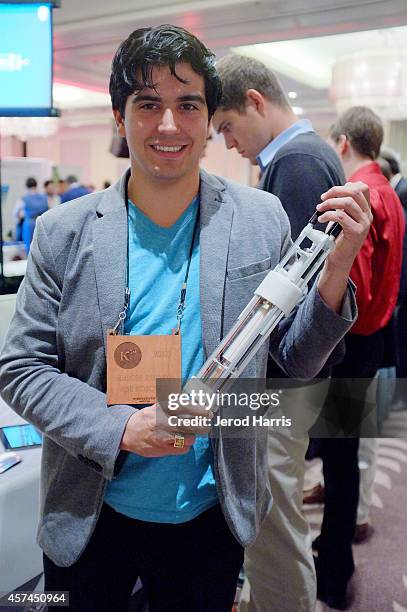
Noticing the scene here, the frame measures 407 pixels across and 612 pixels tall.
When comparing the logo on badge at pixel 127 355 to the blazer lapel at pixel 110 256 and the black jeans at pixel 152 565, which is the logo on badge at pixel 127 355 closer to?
the blazer lapel at pixel 110 256

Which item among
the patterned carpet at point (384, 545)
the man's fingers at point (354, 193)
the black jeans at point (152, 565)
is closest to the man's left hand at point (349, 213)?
the man's fingers at point (354, 193)

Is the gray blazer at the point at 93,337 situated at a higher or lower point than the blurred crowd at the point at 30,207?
higher

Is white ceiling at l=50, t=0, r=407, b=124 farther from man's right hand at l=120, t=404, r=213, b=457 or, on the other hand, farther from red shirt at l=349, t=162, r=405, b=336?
man's right hand at l=120, t=404, r=213, b=457

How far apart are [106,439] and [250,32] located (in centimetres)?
496

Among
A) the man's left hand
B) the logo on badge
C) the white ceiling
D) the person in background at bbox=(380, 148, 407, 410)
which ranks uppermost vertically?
the white ceiling

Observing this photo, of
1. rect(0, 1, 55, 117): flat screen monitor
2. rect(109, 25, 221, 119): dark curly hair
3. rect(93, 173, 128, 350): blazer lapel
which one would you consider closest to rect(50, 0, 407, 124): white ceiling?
rect(0, 1, 55, 117): flat screen monitor

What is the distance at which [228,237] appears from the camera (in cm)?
83

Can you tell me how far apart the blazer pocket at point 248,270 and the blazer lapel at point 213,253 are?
11 mm

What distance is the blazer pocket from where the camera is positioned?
804mm

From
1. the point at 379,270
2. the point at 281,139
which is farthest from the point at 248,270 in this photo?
the point at 379,270

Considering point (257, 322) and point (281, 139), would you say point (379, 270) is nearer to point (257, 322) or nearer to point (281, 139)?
point (281, 139)

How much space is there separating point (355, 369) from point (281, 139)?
723 mm

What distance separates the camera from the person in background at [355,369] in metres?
1.60

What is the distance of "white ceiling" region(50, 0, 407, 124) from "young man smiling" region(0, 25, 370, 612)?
13.1 ft
